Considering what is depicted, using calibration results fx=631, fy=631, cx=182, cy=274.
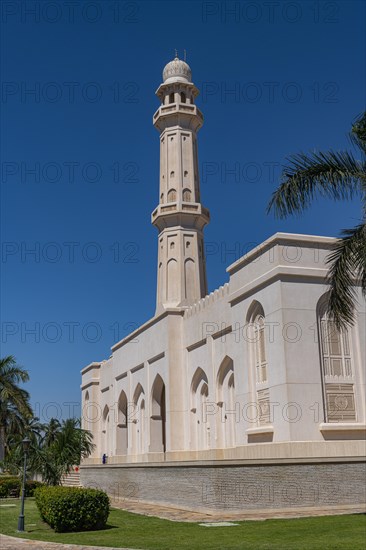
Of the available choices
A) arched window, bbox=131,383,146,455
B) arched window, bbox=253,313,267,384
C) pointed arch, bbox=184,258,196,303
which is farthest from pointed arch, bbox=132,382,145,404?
arched window, bbox=253,313,267,384

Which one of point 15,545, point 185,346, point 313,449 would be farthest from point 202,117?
point 15,545

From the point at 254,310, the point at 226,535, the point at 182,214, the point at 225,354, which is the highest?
the point at 182,214

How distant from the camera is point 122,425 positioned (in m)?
38.1

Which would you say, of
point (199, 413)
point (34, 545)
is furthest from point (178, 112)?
point (34, 545)

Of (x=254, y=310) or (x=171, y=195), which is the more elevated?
(x=171, y=195)

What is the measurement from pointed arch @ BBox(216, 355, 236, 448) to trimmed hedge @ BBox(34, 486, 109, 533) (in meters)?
9.87

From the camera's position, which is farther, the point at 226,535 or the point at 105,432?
the point at 105,432

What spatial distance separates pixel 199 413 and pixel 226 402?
2.85 meters

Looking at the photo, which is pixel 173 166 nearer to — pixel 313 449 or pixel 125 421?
pixel 125 421

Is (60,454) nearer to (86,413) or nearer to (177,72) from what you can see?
(86,413)

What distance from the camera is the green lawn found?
1169 cm

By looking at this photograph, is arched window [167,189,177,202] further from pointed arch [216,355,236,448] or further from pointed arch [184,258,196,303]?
pointed arch [216,355,236,448]

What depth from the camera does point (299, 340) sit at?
20.2m

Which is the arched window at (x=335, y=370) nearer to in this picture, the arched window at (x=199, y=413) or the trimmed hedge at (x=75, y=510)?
the arched window at (x=199, y=413)
